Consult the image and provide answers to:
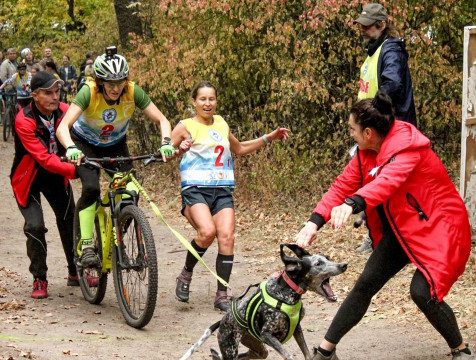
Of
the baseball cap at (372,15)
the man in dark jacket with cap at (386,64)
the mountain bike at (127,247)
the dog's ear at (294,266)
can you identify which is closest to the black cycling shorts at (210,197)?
the mountain bike at (127,247)

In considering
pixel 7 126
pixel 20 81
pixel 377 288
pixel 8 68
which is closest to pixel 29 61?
pixel 20 81

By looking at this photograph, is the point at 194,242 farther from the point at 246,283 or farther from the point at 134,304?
the point at 246,283

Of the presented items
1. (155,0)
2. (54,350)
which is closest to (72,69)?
(155,0)

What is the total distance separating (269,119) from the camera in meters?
13.4

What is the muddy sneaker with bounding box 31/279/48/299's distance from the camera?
7.71 meters

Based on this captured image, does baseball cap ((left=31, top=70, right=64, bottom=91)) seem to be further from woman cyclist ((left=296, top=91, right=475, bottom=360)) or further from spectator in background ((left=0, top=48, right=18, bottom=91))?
spectator in background ((left=0, top=48, right=18, bottom=91))

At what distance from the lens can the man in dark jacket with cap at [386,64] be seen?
7301 millimetres

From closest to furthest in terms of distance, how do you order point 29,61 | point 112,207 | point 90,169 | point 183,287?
1. point 112,207
2. point 90,169
3. point 183,287
4. point 29,61

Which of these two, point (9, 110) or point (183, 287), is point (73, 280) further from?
point (9, 110)

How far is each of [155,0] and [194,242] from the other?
403 inches

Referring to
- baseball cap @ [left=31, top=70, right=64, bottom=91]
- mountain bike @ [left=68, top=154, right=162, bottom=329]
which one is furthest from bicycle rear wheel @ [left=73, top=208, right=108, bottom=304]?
baseball cap @ [left=31, top=70, right=64, bottom=91]

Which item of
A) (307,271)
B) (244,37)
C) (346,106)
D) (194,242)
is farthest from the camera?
(244,37)

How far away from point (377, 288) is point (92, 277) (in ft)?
11.6

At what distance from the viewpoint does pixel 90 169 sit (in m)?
7.21
